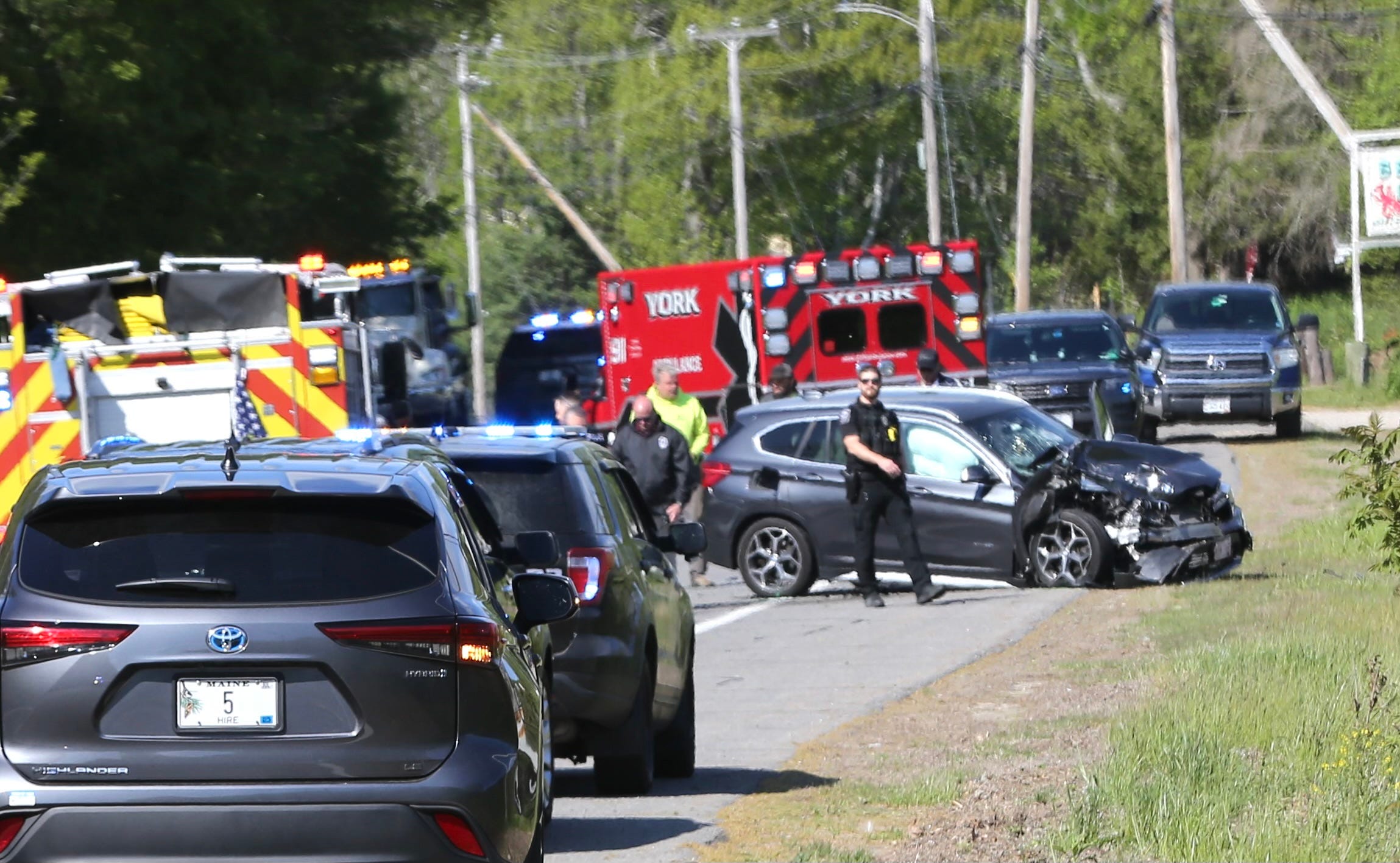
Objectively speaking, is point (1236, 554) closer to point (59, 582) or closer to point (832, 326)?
point (832, 326)

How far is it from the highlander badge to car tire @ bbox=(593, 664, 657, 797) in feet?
11.5

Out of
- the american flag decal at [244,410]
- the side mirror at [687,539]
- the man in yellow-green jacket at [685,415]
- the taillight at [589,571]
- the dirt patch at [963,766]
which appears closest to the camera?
the dirt patch at [963,766]

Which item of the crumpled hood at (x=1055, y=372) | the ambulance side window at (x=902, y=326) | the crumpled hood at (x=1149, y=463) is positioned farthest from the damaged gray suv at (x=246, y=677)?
the crumpled hood at (x=1055, y=372)

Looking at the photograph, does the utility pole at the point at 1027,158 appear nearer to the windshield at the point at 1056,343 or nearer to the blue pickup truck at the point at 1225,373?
the blue pickup truck at the point at 1225,373

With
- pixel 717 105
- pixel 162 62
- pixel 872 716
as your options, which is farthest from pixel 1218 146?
pixel 872 716

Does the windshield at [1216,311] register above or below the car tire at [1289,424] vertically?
above

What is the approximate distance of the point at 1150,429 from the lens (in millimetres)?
31219

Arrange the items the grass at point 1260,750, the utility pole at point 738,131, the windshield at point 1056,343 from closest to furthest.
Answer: the grass at point 1260,750 → the windshield at point 1056,343 → the utility pole at point 738,131

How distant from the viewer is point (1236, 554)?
1709 cm

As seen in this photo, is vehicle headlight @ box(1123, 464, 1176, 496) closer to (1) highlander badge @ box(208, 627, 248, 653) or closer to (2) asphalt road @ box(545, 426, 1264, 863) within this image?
(2) asphalt road @ box(545, 426, 1264, 863)

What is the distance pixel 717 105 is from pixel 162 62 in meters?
38.0

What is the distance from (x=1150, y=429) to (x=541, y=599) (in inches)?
993

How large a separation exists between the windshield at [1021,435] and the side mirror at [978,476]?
0.59 feet

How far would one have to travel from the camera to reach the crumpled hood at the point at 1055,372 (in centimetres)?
2816
